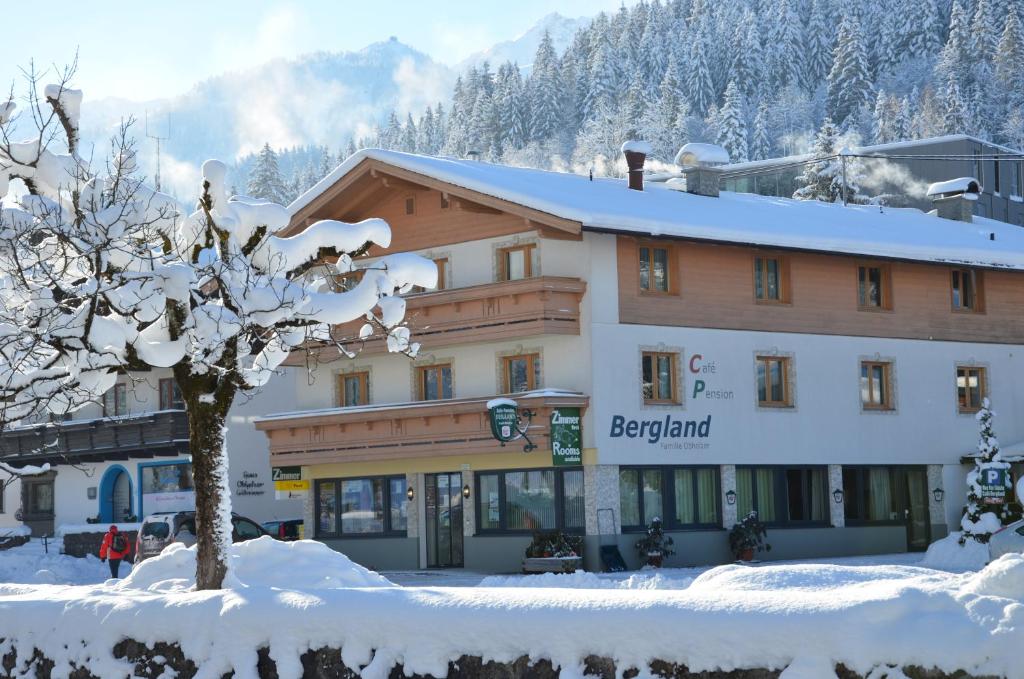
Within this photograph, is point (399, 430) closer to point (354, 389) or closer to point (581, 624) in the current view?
point (354, 389)

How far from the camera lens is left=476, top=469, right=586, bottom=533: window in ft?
115

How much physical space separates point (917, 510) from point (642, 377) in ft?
31.2

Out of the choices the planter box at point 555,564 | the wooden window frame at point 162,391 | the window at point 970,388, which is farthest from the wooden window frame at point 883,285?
the wooden window frame at point 162,391

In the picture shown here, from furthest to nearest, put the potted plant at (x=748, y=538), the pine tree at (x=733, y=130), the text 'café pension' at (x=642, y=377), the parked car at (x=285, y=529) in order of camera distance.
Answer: the pine tree at (x=733, y=130) < the parked car at (x=285, y=529) < the potted plant at (x=748, y=538) < the text 'café pension' at (x=642, y=377)

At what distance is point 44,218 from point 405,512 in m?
21.9

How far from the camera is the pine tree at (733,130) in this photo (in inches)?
5118

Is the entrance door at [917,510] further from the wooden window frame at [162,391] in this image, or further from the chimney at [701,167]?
the wooden window frame at [162,391]

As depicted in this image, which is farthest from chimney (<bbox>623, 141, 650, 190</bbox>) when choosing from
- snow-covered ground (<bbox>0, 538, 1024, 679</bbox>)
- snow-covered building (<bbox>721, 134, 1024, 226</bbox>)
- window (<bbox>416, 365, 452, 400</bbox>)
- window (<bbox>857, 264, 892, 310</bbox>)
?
snow-covered ground (<bbox>0, 538, 1024, 679</bbox>)

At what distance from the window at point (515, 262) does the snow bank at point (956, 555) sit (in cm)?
1094

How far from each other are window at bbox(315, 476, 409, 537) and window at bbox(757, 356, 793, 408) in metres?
9.04

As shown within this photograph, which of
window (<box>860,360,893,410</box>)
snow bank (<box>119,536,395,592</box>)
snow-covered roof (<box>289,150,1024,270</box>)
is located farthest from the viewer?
window (<box>860,360,893,410</box>)

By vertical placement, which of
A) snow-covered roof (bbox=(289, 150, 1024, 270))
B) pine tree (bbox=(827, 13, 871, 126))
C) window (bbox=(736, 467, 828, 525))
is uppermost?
pine tree (bbox=(827, 13, 871, 126))

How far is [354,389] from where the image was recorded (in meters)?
40.1

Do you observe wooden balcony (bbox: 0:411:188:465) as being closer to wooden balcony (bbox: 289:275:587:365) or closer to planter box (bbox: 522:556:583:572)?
wooden balcony (bbox: 289:275:587:365)
